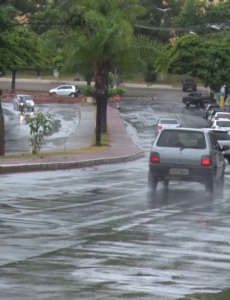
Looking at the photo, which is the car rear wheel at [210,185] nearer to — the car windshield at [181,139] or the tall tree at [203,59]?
the car windshield at [181,139]

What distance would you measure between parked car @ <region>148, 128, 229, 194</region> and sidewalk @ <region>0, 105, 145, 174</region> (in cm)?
635

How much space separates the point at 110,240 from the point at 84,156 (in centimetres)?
2326

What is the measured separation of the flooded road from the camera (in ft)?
33.7

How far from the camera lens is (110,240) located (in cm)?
1414

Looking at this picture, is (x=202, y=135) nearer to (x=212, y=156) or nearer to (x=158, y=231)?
(x=212, y=156)

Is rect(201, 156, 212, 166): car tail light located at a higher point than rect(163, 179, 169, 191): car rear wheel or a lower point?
higher

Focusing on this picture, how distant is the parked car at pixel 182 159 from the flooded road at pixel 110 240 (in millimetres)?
439

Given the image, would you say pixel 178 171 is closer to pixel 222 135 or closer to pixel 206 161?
pixel 206 161

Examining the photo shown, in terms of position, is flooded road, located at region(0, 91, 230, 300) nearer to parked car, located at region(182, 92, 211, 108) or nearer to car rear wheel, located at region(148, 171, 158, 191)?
car rear wheel, located at region(148, 171, 158, 191)

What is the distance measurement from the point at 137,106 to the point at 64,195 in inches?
2623

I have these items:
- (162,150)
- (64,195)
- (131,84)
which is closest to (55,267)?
(64,195)

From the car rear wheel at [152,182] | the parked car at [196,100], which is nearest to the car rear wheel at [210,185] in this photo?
the car rear wheel at [152,182]

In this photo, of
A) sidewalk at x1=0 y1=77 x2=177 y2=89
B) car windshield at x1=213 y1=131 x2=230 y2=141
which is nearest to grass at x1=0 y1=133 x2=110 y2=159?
car windshield at x1=213 y1=131 x2=230 y2=141

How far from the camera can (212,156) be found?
23578 mm
